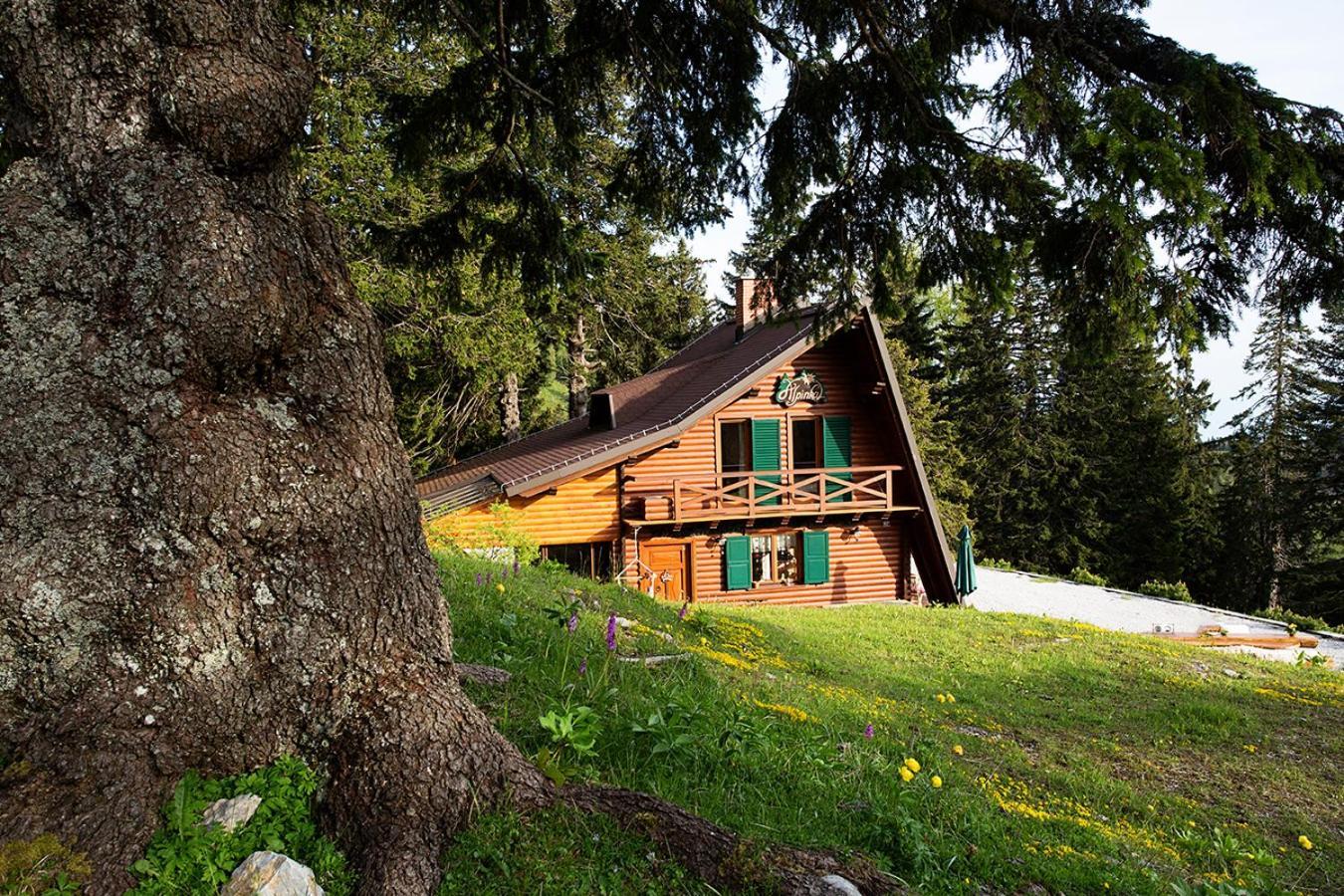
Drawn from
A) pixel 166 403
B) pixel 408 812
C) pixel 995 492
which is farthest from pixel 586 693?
pixel 995 492

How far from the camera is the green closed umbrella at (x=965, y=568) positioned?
18828 millimetres

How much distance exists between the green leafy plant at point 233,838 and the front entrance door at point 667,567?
51.9 ft

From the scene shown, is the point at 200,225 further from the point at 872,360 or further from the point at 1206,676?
the point at 872,360

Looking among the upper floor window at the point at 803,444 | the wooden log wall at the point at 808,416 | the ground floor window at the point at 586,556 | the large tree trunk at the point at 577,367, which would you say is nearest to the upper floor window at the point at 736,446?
the wooden log wall at the point at 808,416

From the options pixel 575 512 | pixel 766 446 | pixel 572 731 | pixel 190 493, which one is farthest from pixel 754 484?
pixel 190 493

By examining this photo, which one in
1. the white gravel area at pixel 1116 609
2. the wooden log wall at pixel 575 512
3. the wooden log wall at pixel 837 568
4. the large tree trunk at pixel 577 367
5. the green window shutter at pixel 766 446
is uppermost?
the large tree trunk at pixel 577 367

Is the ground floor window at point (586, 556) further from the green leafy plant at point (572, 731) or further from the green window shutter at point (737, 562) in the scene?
the green leafy plant at point (572, 731)

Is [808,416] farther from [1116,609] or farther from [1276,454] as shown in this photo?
[1276,454]

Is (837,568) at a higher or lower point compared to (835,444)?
lower

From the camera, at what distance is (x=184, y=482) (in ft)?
8.63

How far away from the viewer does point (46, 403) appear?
2.57 metres

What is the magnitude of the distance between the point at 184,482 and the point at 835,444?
1813 centimetres

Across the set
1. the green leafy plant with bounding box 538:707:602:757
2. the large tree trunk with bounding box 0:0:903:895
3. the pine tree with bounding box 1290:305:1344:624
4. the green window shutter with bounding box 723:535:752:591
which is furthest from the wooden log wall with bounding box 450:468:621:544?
the pine tree with bounding box 1290:305:1344:624

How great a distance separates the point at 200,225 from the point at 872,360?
17.6 metres
